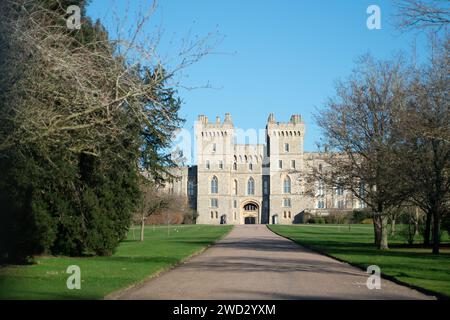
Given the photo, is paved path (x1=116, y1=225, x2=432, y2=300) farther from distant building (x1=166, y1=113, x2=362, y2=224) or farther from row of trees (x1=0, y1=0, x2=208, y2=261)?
distant building (x1=166, y1=113, x2=362, y2=224)

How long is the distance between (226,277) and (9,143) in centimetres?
576

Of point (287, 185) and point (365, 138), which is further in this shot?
point (287, 185)

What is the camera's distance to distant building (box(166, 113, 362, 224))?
88.9 meters

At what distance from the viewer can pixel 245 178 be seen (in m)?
92.1

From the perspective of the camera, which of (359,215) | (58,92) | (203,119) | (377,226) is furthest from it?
(203,119)

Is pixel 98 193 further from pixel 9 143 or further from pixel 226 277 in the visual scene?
pixel 9 143

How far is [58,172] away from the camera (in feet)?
58.1

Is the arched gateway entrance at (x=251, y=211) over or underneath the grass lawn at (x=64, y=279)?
over

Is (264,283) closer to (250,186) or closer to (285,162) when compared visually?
(285,162)

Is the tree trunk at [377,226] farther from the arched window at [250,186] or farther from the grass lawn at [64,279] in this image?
the arched window at [250,186]

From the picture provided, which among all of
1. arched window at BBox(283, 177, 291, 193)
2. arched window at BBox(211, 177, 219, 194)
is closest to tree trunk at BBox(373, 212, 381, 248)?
arched window at BBox(283, 177, 291, 193)

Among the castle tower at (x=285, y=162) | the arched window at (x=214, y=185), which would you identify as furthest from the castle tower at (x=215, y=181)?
the castle tower at (x=285, y=162)

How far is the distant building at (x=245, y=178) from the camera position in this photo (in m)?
88.9

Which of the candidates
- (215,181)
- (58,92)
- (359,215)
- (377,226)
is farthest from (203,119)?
(58,92)
